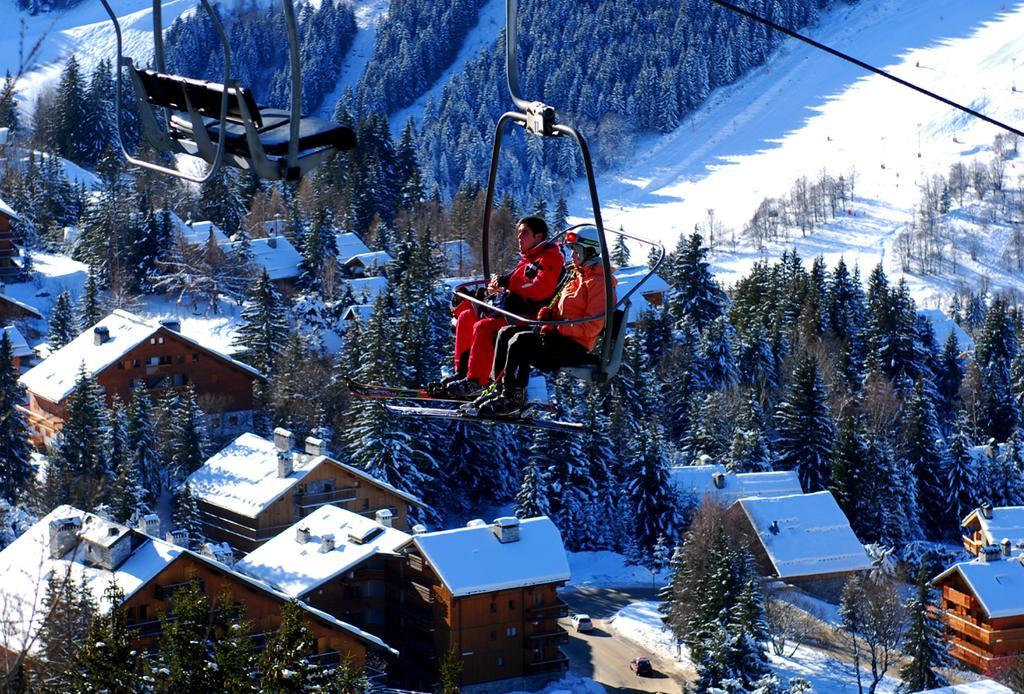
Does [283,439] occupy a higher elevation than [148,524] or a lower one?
lower

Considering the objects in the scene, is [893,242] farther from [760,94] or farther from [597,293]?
[597,293]

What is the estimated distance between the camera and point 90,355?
186ft

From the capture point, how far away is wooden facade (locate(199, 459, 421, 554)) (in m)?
46.3

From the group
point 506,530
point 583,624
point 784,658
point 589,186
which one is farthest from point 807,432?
point 589,186

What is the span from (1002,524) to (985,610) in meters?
7.99

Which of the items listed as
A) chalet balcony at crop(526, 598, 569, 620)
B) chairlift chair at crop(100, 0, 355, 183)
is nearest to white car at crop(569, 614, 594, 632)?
chalet balcony at crop(526, 598, 569, 620)

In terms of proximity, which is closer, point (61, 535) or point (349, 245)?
point (61, 535)

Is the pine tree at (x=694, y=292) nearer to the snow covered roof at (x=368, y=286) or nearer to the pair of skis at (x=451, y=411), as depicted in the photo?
the snow covered roof at (x=368, y=286)

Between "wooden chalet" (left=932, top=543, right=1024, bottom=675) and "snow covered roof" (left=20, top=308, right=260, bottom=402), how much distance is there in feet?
77.2

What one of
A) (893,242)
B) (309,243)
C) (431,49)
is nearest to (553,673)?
(309,243)

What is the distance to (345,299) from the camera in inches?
2623

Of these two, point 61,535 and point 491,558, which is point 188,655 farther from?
point 491,558

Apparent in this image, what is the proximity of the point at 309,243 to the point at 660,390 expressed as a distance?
59.1 ft

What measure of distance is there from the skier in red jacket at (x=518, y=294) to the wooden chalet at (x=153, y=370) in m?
42.1
